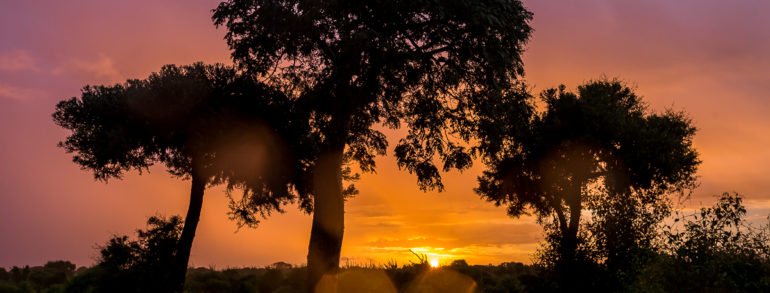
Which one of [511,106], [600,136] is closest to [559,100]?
[600,136]

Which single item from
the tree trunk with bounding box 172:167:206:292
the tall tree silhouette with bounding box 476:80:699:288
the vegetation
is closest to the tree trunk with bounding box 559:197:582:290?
the vegetation

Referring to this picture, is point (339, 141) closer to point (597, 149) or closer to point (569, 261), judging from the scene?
point (569, 261)

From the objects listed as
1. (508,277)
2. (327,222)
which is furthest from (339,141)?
(508,277)

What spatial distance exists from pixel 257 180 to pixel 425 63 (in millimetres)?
12716

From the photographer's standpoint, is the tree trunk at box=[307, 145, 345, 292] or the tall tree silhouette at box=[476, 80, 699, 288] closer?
the tree trunk at box=[307, 145, 345, 292]

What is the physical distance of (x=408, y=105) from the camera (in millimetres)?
28219

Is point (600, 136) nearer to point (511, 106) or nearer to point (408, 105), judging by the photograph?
point (511, 106)

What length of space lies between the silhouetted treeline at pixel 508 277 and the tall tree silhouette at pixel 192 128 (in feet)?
8.15

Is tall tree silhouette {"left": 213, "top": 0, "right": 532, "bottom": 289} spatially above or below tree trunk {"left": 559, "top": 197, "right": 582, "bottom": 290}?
above

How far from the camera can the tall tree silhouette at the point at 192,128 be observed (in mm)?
30125

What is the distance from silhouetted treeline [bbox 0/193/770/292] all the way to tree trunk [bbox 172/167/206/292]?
0.57m

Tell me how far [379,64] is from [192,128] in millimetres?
11986

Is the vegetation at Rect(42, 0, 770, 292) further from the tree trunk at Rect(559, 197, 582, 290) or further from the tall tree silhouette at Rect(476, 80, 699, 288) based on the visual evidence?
the tall tree silhouette at Rect(476, 80, 699, 288)

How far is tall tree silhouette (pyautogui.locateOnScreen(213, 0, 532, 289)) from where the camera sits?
2430 cm
